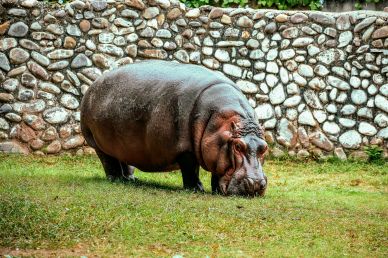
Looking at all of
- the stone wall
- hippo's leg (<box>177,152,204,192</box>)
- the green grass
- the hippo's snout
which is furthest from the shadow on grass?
the stone wall

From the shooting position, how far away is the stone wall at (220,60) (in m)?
12.4

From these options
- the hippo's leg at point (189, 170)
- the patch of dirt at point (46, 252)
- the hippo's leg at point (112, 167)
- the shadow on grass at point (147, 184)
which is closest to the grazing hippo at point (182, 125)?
the hippo's leg at point (189, 170)

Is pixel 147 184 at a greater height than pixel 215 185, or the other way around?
pixel 215 185

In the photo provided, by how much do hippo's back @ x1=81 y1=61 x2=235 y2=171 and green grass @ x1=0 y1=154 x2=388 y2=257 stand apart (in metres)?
0.43

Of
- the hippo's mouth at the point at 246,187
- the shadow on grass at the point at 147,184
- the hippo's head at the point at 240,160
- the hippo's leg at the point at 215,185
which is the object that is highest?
the hippo's head at the point at 240,160

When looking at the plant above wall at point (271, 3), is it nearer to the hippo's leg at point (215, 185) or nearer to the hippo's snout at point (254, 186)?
the hippo's leg at point (215, 185)

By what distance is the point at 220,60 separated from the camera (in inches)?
501

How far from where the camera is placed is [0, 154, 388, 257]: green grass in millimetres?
5680

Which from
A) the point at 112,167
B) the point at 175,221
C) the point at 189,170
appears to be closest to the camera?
the point at 175,221

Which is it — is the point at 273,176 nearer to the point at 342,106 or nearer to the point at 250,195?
the point at 342,106

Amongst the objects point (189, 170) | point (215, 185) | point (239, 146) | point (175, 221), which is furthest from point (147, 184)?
point (175, 221)

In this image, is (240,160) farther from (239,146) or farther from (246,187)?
(246,187)

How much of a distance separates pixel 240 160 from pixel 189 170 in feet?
2.47

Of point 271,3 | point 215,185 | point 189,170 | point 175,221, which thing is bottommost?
point 215,185
